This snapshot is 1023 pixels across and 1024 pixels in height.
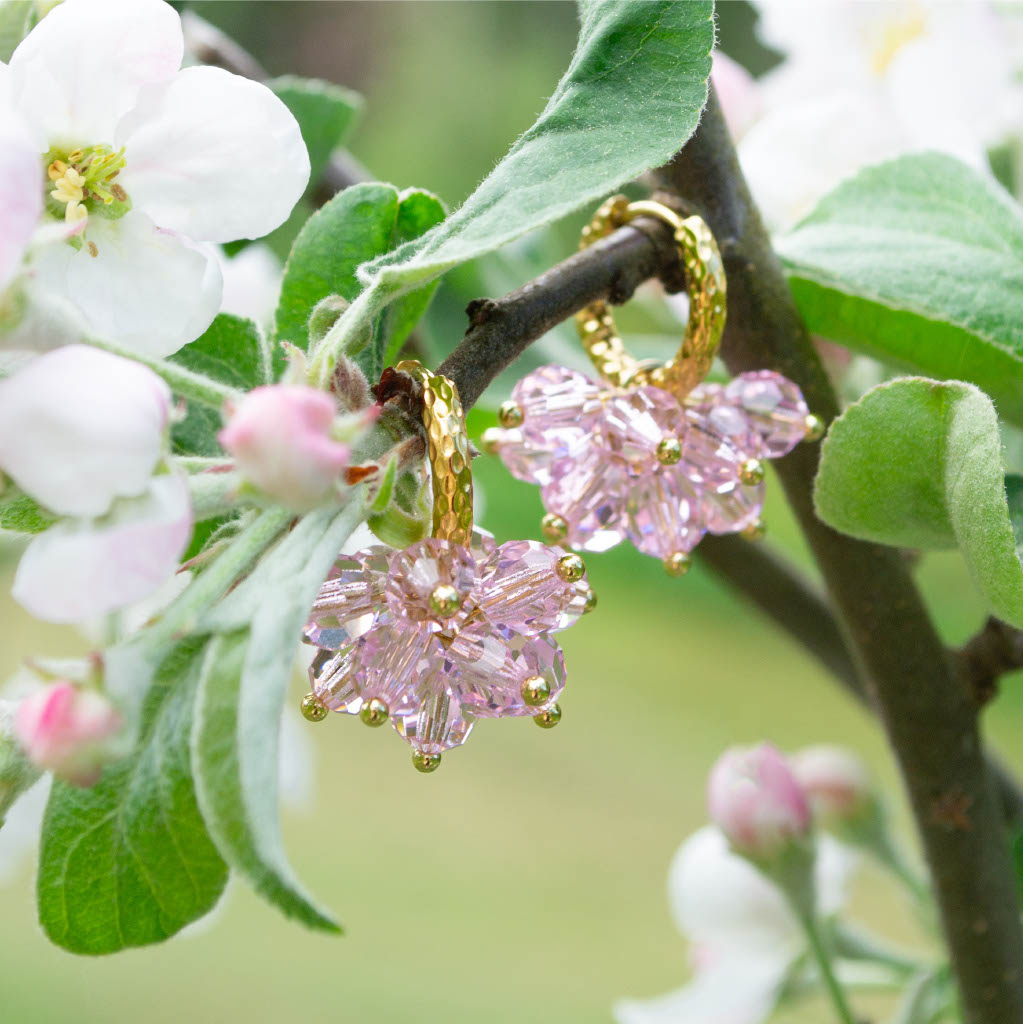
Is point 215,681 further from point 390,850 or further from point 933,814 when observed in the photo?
point 390,850

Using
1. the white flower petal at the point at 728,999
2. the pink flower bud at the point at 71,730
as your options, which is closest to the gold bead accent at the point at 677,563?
the pink flower bud at the point at 71,730

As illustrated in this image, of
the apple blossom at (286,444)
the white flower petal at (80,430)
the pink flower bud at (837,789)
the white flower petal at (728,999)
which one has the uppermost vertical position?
the apple blossom at (286,444)

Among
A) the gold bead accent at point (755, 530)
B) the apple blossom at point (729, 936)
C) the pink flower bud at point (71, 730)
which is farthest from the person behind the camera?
the apple blossom at point (729, 936)

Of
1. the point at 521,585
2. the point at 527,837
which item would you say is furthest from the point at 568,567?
the point at 527,837

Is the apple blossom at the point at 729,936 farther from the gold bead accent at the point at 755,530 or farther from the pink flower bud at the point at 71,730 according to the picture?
the pink flower bud at the point at 71,730

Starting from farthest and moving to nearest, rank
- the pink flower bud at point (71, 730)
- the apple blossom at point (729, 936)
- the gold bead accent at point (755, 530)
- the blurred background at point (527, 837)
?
the blurred background at point (527, 837) → the apple blossom at point (729, 936) → the gold bead accent at point (755, 530) → the pink flower bud at point (71, 730)

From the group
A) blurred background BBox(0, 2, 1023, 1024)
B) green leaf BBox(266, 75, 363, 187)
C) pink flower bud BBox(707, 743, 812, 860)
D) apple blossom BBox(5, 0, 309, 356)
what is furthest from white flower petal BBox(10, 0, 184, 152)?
blurred background BBox(0, 2, 1023, 1024)

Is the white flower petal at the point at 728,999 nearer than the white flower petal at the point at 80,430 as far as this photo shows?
No
